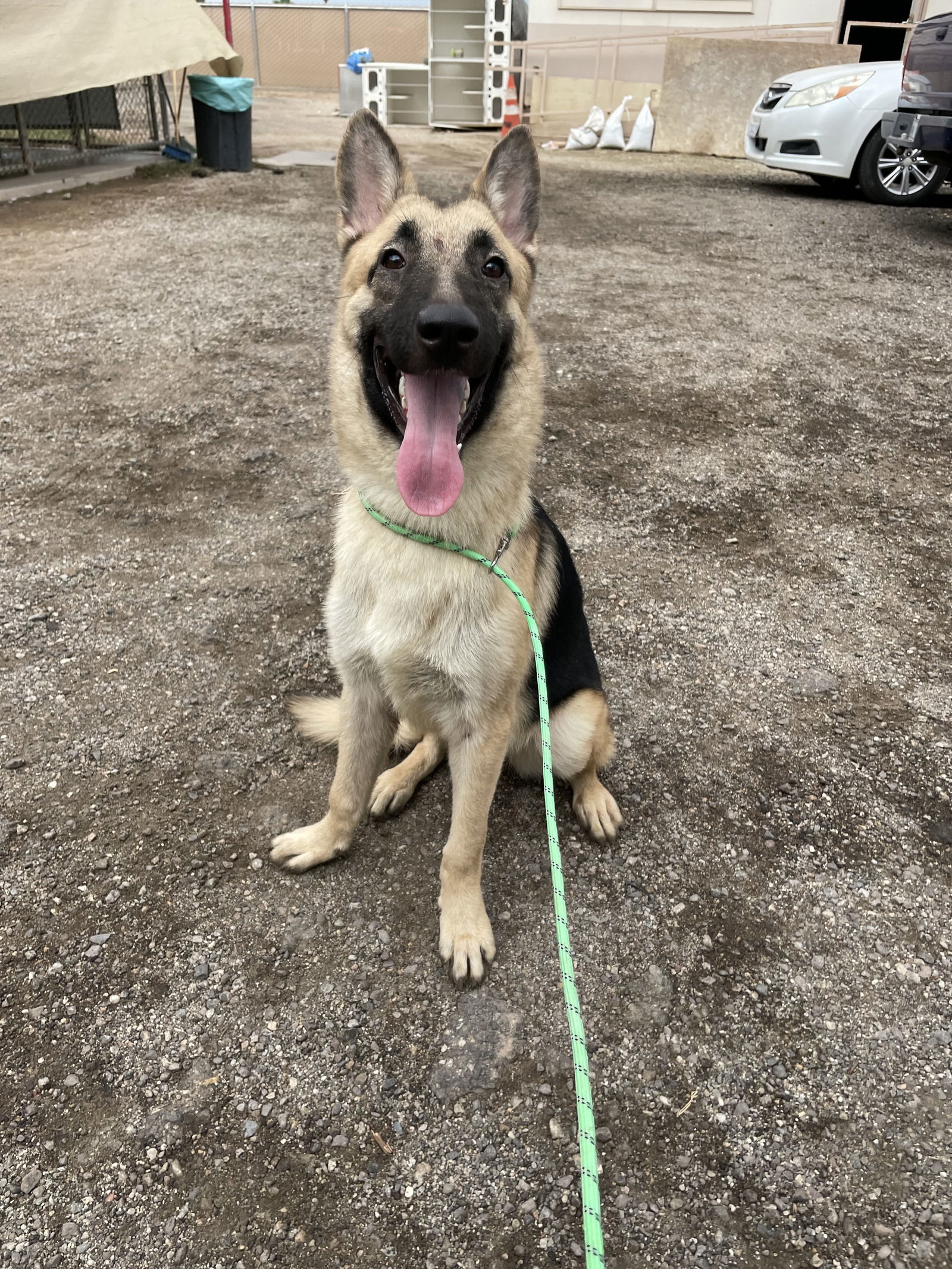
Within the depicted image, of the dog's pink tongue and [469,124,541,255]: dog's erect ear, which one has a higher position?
[469,124,541,255]: dog's erect ear

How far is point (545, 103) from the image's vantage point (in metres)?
17.2

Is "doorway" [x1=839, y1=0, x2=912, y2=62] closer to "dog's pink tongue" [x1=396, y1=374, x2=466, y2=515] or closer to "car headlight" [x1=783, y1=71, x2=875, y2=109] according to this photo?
"car headlight" [x1=783, y1=71, x2=875, y2=109]

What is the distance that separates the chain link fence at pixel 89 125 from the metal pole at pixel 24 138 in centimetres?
45

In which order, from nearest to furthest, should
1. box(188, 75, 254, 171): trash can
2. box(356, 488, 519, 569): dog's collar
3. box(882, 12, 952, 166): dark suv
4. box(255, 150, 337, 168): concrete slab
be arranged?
1. box(356, 488, 519, 569): dog's collar
2. box(882, 12, 952, 166): dark suv
3. box(188, 75, 254, 171): trash can
4. box(255, 150, 337, 168): concrete slab

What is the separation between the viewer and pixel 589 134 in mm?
15406

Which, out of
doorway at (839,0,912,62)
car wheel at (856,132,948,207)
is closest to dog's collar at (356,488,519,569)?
car wheel at (856,132,948,207)

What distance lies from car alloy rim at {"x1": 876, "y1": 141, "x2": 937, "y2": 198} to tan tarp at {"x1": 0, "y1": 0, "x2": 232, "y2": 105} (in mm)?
8860

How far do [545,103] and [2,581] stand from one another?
58.7 feet

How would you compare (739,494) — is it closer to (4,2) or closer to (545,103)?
(4,2)

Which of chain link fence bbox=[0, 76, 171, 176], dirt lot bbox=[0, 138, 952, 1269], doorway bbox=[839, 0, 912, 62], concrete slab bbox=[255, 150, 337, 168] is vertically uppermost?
doorway bbox=[839, 0, 912, 62]

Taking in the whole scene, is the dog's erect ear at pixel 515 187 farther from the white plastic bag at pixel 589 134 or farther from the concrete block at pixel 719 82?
the white plastic bag at pixel 589 134

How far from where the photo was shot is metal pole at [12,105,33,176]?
32.2 feet

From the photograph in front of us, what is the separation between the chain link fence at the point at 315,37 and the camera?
29.3 m

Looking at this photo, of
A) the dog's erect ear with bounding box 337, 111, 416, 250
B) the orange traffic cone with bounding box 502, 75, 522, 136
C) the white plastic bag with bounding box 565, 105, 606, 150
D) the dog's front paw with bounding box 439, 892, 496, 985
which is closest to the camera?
the dog's front paw with bounding box 439, 892, 496, 985
